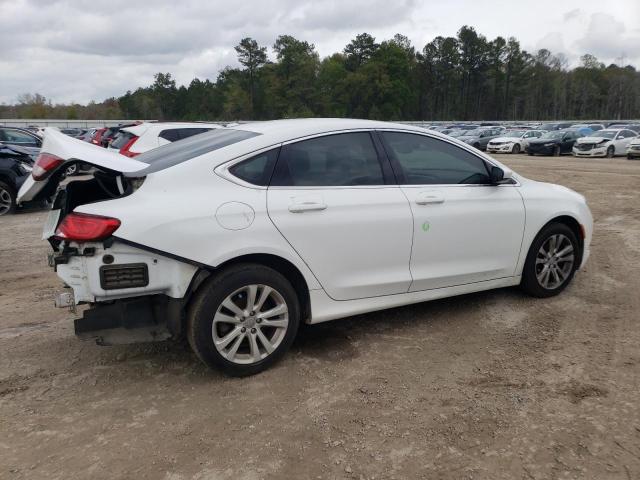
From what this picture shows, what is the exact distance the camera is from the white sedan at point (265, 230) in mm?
3139

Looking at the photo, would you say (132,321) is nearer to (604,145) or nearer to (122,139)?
(122,139)

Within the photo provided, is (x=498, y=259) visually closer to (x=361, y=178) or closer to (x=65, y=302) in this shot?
(x=361, y=178)

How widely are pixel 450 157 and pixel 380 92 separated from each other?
3854 inches

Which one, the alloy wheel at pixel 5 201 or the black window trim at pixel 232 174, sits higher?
the black window trim at pixel 232 174

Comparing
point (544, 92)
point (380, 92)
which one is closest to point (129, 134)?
point (380, 92)

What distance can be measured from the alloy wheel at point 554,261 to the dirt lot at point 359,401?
22 cm

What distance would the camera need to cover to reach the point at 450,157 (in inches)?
172

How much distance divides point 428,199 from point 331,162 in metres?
0.84

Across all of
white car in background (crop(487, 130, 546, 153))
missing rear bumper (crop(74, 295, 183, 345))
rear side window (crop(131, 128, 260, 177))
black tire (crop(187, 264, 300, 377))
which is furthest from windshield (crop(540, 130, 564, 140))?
missing rear bumper (crop(74, 295, 183, 345))

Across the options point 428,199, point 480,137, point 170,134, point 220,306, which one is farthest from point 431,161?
point 480,137

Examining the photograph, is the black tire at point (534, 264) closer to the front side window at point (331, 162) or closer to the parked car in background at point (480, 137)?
the front side window at point (331, 162)

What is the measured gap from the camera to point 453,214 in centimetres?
419

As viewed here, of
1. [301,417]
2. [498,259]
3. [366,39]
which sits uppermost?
[366,39]

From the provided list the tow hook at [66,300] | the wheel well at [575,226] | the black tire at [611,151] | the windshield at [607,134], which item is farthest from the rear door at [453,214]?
the windshield at [607,134]
